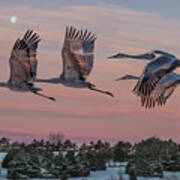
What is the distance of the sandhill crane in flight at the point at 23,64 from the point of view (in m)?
18.5

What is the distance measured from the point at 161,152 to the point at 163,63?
63.4m

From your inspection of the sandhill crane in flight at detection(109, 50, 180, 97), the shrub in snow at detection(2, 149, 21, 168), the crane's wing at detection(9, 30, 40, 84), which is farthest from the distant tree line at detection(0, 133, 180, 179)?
the sandhill crane in flight at detection(109, 50, 180, 97)

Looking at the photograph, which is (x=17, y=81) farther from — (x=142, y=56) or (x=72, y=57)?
(x=142, y=56)

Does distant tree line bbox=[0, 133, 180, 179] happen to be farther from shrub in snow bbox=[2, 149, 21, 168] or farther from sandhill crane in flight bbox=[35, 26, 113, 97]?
sandhill crane in flight bbox=[35, 26, 113, 97]

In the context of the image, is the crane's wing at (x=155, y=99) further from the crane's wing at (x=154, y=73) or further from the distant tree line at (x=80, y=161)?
the distant tree line at (x=80, y=161)

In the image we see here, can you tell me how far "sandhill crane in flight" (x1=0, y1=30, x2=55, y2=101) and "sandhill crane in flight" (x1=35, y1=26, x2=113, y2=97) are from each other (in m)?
0.54

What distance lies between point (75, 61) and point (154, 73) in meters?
7.55

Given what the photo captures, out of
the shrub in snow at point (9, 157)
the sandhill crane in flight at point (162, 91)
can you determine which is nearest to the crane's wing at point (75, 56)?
the sandhill crane in flight at point (162, 91)

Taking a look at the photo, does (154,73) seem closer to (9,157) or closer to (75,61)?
(75,61)

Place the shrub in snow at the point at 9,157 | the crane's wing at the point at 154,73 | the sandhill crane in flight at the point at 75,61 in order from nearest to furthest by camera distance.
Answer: the crane's wing at the point at 154,73, the sandhill crane in flight at the point at 75,61, the shrub in snow at the point at 9,157

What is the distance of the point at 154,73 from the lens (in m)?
11.2

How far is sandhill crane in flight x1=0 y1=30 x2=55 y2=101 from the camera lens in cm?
1848

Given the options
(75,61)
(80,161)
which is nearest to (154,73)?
(75,61)

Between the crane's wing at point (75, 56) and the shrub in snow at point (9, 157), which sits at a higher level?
the crane's wing at point (75, 56)
